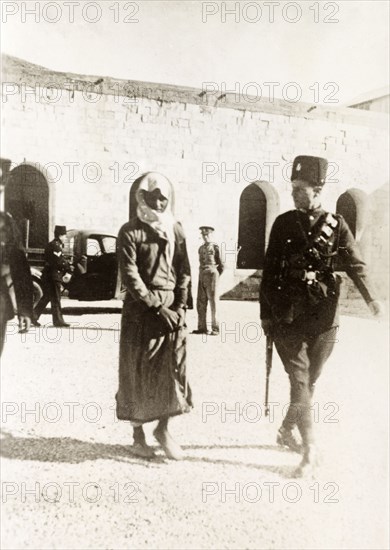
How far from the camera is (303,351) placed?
2.40 metres

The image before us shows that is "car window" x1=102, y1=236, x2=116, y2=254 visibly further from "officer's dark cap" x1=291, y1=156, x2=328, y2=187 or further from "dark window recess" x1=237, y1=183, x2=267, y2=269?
"officer's dark cap" x1=291, y1=156, x2=328, y2=187

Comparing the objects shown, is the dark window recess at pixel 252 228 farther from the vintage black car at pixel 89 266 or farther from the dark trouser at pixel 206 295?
the vintage black car at pixel 89 266

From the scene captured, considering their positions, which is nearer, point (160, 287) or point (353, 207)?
point (160, 287)

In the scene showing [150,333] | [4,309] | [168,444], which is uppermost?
[4,309]

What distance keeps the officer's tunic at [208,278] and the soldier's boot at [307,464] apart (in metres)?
0.69

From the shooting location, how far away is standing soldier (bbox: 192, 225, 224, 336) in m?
2.45

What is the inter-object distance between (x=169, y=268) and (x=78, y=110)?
0.81 metres

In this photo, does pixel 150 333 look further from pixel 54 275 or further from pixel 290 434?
pixel 290 434

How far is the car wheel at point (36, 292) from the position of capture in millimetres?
2459

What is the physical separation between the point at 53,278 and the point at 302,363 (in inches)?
47.1

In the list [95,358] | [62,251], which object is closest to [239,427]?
[95,358]

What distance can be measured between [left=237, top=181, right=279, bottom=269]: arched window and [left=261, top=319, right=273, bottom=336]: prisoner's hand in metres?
0.24

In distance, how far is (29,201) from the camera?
96.3 inches

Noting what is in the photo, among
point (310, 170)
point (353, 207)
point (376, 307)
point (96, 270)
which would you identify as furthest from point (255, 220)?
point (96, 270)
